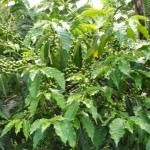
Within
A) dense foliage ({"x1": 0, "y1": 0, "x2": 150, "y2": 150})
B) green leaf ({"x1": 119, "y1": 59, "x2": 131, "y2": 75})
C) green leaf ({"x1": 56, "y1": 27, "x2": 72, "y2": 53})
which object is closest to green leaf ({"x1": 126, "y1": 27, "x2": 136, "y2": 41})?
dense foliage ({"x1": 0, "y1": 0, "x2": 150, "y2": 150})

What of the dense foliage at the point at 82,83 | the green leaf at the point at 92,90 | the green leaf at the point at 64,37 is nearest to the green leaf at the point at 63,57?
the dense foliage at the point at 82,83

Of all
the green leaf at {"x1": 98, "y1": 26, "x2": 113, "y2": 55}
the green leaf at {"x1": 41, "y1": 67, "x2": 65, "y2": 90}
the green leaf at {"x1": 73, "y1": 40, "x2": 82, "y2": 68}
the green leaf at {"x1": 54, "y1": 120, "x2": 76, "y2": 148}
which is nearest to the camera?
the green leaf at {"x1": 54, "y1": 120, "x2": 76, "y2": 148}

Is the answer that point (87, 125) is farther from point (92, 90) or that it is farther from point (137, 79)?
point (137, 79)

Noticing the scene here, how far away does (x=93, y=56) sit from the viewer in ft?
5.19

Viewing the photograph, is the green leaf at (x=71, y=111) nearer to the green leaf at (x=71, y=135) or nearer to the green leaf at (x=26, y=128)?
the green leaf at (x=71, y=135)

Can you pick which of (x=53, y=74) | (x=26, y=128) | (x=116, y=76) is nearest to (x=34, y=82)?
(x=53, y=74)

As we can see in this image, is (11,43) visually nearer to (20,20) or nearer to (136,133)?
(20,20)

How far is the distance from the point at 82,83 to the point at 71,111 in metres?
0.18

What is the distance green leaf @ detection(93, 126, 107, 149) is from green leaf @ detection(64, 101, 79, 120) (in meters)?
0.17

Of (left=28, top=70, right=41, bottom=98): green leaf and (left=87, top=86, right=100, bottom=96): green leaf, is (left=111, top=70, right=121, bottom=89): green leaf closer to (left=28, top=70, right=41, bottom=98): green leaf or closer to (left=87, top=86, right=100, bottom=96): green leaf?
(left=87, top=86, right=100, bottom=96): green leaf

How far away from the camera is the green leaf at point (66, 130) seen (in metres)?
1.25

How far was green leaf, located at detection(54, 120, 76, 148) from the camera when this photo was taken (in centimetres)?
125

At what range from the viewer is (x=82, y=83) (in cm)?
146

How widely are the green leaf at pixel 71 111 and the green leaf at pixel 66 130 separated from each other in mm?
23
